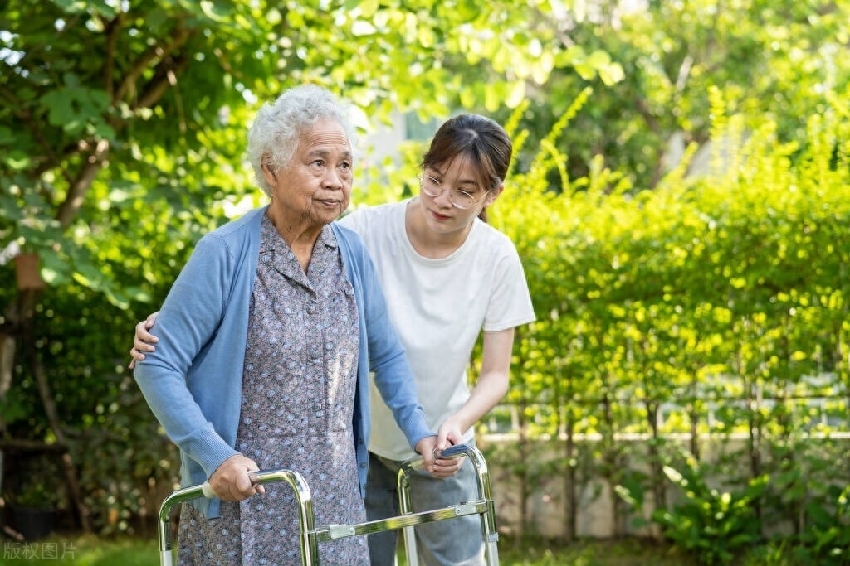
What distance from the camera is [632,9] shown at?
14266mm

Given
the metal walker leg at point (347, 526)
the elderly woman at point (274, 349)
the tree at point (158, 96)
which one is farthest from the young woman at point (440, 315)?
the tree at point (158, 96)

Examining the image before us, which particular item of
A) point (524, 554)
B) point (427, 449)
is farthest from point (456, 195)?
point (524, 554)

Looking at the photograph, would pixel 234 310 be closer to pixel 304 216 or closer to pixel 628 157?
pixel 304 216

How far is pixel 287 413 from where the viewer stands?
7.46ft

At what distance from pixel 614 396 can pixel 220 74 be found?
2.35m

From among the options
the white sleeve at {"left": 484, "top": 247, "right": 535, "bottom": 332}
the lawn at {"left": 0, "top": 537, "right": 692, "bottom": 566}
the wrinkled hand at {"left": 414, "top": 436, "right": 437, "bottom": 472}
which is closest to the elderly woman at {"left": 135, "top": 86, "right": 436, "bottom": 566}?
the wrinkled hand at {"left": 414, "top": 436, "right": 437, "bottom": 472}

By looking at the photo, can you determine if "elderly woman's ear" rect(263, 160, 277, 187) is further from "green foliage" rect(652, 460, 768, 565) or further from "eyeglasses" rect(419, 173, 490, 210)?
"green foliage" rect(652, 460, 768, 565)

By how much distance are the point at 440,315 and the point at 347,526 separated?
79 cm

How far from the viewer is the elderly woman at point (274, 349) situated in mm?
2188

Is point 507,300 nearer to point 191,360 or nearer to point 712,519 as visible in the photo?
point 191,360

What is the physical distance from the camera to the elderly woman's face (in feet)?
7.46

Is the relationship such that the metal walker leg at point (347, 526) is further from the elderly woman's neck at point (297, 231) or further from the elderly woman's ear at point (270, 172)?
the elderly woman's ear at point (270, 172)

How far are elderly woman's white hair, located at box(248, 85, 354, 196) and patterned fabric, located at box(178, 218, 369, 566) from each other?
0.14m

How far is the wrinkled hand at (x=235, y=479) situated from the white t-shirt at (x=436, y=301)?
0.73 m
